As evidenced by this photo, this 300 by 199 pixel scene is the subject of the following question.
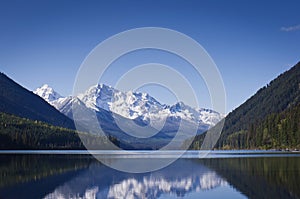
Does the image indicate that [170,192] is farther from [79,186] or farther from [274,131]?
[274,131]

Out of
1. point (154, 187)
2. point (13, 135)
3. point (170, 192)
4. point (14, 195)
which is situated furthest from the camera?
point (13, 135)

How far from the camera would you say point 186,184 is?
4531cm

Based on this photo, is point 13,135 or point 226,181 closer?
point 226,181

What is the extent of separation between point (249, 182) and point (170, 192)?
340 inches

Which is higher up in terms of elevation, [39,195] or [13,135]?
[13,135]

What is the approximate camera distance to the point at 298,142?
132m

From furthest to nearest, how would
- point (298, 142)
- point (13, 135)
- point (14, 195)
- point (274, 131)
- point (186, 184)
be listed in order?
1. point (13, 135)
2. point (274, 131)
3. point (298, 142)
4. point (186, 184)
5. point (14, 195)

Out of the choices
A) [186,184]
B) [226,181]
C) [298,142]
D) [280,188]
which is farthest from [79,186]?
[298,142]

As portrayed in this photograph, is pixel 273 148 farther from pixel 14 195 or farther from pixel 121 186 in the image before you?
pixel 14 195

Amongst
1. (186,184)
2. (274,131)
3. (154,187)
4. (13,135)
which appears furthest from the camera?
(13,135)

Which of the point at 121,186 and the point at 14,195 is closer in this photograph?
the point at 14,195

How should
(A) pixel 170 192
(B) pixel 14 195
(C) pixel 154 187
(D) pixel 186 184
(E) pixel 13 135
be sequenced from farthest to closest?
1. (E) pixel 13 135
2. (D) pixel 186 184
3. (C) pixel 154 187
4. (A) pixel 170 192
5. (B) pixel 14 195

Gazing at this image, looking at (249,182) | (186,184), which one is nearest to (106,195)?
(186,184)

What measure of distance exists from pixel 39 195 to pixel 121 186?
9.84 m
